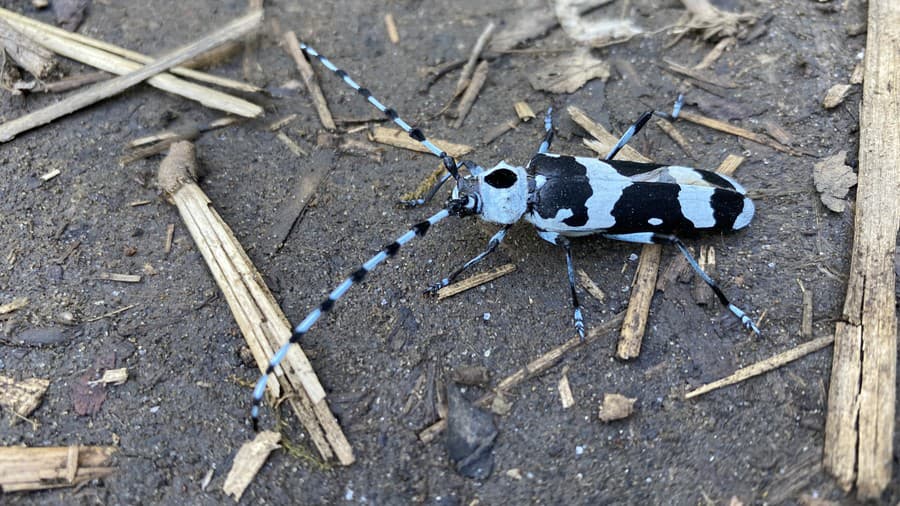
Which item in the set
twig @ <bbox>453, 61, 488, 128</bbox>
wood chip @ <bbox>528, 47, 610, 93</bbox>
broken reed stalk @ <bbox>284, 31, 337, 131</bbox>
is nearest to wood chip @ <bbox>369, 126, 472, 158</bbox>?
twig @ <bbox>453, 61, 488, 128</bbox>

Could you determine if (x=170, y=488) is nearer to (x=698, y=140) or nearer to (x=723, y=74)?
(x=698, y=140)

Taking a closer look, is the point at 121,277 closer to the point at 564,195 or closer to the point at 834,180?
the point at 564,195

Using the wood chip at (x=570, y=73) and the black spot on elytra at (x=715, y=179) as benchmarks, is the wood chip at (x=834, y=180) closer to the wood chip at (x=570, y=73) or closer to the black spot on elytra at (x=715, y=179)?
the black spot on elytra at (x=715, y=179)

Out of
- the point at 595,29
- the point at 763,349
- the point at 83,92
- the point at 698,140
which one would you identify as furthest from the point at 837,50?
the point at 83,92

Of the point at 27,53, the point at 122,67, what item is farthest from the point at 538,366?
the point at 27,53

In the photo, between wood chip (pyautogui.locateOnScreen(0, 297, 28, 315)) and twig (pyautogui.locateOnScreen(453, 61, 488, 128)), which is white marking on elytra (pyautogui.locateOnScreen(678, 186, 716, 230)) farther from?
wood chip (pyautogui.locateOnScreen(0, 297, 28, 315))

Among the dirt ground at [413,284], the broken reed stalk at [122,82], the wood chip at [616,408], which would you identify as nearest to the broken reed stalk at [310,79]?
the dirt ground at [413,284]
